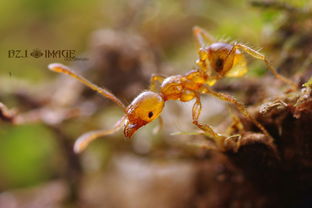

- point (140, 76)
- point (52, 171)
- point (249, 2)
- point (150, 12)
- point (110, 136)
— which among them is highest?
point (249, 2)

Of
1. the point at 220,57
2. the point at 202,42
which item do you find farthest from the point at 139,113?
the point at 202,42

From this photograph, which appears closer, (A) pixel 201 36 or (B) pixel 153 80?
(B) pixel 153 80

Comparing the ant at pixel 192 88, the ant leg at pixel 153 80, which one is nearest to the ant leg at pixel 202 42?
the ant at pixel 192 88

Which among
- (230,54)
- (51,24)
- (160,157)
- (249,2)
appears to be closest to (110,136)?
(160,157)

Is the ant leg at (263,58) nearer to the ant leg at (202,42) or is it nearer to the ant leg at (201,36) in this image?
the ant leg at (202,42)

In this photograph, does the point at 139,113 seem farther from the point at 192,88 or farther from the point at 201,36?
the point at 201,36

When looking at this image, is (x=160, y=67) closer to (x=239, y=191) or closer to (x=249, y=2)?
(x=249, y=2)

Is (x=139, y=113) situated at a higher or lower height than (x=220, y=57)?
lower

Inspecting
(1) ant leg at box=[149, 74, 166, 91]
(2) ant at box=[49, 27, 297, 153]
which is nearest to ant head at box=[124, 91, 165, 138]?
(2) ant at box=[49, 27, 297, 153]

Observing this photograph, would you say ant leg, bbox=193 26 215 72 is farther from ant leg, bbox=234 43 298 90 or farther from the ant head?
the ant head
